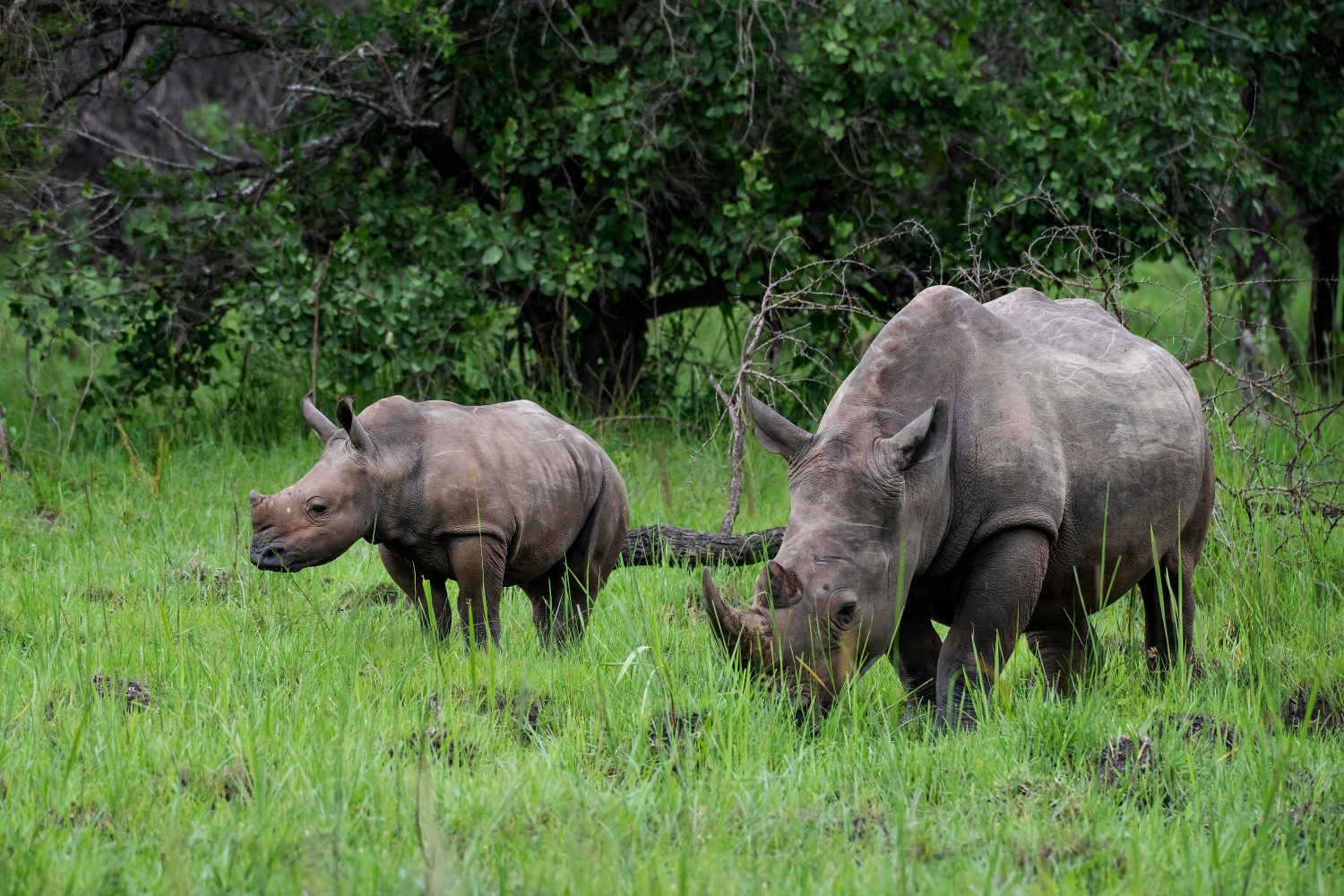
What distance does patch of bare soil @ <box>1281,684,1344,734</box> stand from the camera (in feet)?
15.3

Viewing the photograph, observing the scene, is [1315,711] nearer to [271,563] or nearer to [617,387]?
[271,563]

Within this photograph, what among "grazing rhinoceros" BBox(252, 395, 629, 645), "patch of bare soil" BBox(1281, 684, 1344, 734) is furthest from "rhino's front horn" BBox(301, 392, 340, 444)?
"patch of bare soil" BBox(1281, 684, 1344, 734)

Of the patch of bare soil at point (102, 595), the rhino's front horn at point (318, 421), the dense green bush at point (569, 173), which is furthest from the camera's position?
the dense green bush at point (569, 173)

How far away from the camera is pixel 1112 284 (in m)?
6.48

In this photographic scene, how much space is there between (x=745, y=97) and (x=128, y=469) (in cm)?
421

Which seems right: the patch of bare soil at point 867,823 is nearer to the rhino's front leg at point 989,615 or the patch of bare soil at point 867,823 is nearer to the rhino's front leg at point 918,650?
the rhino's front leg at point 989,615

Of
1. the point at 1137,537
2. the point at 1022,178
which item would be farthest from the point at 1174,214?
the point at 1137,537

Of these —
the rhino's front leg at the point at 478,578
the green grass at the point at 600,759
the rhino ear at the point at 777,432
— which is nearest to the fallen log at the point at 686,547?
the green grass at the point at 600,759

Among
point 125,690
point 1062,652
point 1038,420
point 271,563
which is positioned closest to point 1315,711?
point 1062,652

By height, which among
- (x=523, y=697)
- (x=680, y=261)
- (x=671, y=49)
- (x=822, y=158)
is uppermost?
(x=671, y=49)

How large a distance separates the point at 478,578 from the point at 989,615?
5.88ft

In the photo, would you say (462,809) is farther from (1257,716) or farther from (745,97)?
(745,97)

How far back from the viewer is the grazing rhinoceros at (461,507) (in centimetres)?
511

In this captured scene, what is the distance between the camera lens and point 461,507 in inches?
209
